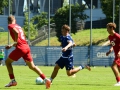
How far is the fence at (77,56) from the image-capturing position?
42884mm

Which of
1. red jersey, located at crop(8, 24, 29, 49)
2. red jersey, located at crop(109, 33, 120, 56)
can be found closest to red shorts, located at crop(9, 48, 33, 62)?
red jersey, located at crop(8, 24, 29, 49)

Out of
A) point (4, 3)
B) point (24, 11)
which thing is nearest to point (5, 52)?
point (4, 3)

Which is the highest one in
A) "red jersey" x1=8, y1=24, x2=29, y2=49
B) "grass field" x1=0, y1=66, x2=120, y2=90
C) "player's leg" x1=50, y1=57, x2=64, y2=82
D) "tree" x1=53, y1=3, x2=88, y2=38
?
"red jersey" x1=8, y1=24, x2=29, y2=49

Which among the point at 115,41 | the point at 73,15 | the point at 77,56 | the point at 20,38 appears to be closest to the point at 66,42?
the point at 115,41

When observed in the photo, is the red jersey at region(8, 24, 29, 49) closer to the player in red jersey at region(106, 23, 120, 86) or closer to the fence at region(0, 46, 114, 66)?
the player in red jersey at region(106, 23, 120, 86)

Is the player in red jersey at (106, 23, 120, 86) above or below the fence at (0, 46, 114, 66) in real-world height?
above

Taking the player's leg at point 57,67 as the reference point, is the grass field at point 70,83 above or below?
below

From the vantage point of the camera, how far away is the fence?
42884 millimetres

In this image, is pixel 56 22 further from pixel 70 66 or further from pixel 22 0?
pixel 70 66

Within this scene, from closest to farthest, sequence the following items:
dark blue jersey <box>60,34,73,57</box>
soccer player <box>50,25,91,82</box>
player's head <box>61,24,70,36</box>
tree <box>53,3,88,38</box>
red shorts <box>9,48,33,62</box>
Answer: red shorts <box>9,48,33,62</box>, player's head <box>61,24,70,36</box>, soccer player <box>50,25,91,82</box>, dark blue jersey <box>60,34,73,57</box>, tree <box>53,3,88,38</box>

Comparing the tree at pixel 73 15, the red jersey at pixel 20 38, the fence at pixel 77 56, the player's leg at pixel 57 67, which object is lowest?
the fence at pixel 77 56

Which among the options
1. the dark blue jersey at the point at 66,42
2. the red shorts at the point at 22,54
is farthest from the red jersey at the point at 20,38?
the dark blue jersey at the point at 66,42

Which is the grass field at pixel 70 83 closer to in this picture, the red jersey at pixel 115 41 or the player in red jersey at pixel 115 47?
the player in red jersey at pixel 115 47

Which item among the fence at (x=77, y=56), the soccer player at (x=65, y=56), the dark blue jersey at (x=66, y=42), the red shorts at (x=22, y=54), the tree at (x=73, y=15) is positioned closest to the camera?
the red shorts at (x=22, y=54)
